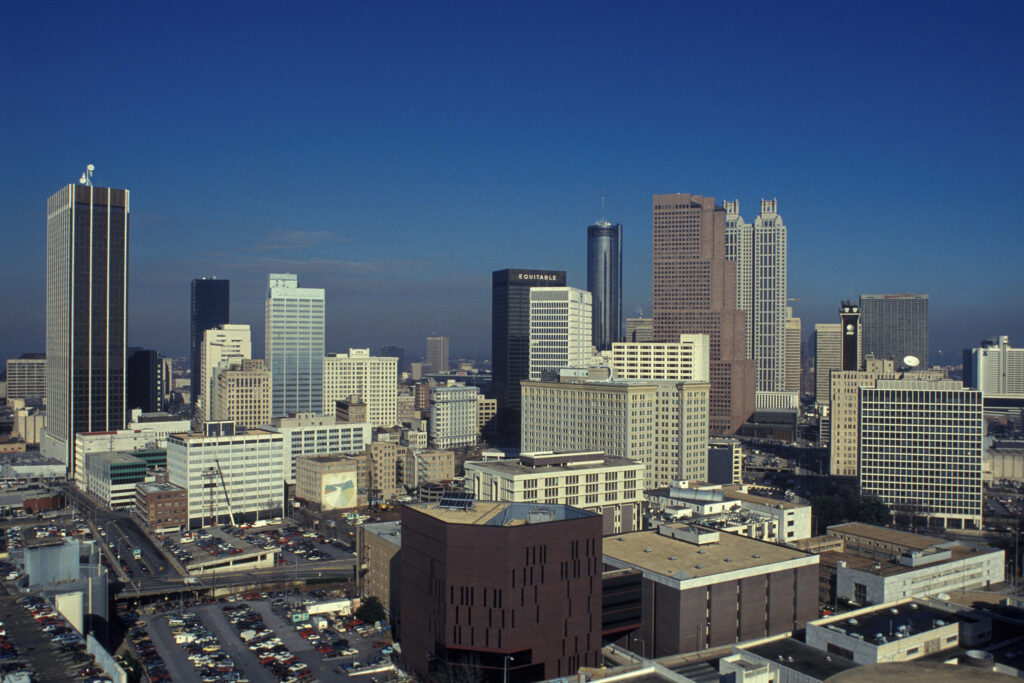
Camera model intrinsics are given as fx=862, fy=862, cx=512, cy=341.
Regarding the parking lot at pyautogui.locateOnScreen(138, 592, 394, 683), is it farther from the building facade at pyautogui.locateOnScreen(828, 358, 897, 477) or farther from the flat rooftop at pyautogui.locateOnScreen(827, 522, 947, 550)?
the building facade at pyautogui.locateOnScreen(828, 358, 897, 477)

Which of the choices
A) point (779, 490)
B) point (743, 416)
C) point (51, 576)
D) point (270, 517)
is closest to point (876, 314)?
point (743, 416)

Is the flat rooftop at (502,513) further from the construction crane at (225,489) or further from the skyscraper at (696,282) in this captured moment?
the skyscraper at (696,282)

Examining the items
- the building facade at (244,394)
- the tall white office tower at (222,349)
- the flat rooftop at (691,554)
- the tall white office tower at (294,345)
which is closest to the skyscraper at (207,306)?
the tall white office tower at (222,349)

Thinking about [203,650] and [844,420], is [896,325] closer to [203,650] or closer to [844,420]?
[844,420]

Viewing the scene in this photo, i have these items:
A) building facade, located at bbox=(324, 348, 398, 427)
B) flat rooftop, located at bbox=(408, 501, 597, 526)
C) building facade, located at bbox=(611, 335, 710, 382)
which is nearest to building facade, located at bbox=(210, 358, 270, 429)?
building facade, located at bbox=(324, 348, 398, 427)

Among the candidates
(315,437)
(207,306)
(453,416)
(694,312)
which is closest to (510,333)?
(453,416)
